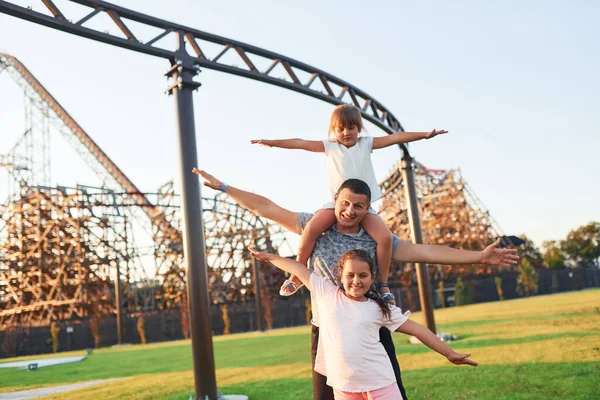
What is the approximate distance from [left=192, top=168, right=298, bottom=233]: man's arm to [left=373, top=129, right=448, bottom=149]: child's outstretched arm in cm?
58

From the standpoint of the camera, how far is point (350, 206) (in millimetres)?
2211

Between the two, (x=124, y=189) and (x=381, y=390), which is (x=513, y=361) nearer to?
(x=381, y=390)

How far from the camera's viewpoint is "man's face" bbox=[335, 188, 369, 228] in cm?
221

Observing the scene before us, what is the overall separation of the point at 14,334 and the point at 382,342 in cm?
2058

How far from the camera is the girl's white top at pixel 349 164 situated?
2512 millimetres

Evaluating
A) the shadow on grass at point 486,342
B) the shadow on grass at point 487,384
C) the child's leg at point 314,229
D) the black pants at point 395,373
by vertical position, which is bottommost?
the shadow on grass at point 486,342

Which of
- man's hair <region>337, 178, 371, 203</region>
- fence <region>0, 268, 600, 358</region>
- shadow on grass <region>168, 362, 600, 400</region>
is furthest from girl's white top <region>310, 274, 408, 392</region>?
fence <region>0, 268, 600, 358</region>

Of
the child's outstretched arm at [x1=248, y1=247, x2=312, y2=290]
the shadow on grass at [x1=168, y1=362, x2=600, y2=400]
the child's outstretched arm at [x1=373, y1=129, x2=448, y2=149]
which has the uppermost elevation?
the child's outstretched arm at [x1=373, y1=129, x2=448, y2=149]

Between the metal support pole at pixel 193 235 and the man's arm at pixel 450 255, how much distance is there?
2.91 metres

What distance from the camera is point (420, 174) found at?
37.7m

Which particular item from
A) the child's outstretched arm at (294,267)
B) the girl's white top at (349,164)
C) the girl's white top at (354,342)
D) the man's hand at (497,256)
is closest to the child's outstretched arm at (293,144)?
the girl's white top at (349,164)

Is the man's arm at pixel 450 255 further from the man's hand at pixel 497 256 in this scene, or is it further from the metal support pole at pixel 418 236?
the metal support pole at pixel 418 236

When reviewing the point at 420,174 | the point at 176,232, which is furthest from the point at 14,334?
the point at 420,174

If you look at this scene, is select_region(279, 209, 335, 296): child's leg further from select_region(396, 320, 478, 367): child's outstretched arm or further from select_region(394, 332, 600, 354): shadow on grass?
select_region(394, 332, 600, 354): shadow on grass
